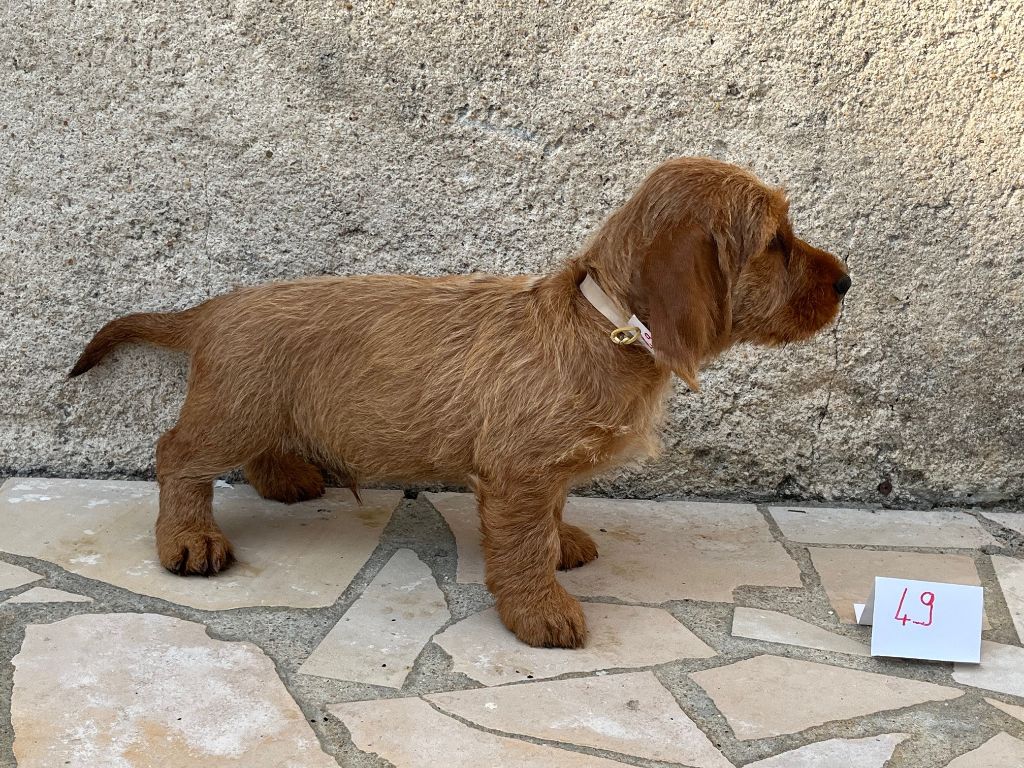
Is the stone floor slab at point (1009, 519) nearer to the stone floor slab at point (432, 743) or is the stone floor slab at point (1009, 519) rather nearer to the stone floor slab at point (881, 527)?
the stone floor slab at point (881, 527)

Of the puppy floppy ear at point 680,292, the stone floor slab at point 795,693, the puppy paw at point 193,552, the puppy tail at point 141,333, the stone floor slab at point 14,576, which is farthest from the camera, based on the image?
the puppy tail at point 141,333

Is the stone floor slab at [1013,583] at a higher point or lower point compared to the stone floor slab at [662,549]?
higher

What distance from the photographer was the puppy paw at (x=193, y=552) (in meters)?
3.53

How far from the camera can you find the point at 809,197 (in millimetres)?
4105

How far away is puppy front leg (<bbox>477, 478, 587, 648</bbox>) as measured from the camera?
314 centimetres

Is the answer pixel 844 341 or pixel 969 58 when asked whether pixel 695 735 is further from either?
pixel 969 58

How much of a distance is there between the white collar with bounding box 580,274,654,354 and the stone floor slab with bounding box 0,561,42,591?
6.70 ft

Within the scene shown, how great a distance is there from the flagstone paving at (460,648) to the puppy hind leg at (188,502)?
0.09 meters

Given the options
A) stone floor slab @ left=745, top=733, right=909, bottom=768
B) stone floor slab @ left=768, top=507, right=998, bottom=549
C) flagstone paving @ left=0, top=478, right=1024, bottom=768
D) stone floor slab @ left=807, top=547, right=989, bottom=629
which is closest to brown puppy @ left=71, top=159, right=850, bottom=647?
flagstone paving @ left=0, top=478, right=1024, bottom=768

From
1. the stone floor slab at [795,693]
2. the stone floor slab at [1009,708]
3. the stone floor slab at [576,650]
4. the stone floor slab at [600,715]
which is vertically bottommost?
→ the stone floor slab at [576,650]

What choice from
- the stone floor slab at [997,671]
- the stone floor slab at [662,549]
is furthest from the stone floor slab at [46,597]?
the stone floor slab at [997,671]

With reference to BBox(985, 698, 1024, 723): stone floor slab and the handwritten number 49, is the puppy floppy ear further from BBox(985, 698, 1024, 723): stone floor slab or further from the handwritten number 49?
BBox(985, 698, 1024, 723): stone floor slab

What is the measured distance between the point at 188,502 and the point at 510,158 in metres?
1.77

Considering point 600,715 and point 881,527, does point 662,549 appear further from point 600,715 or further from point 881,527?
point 600,715
